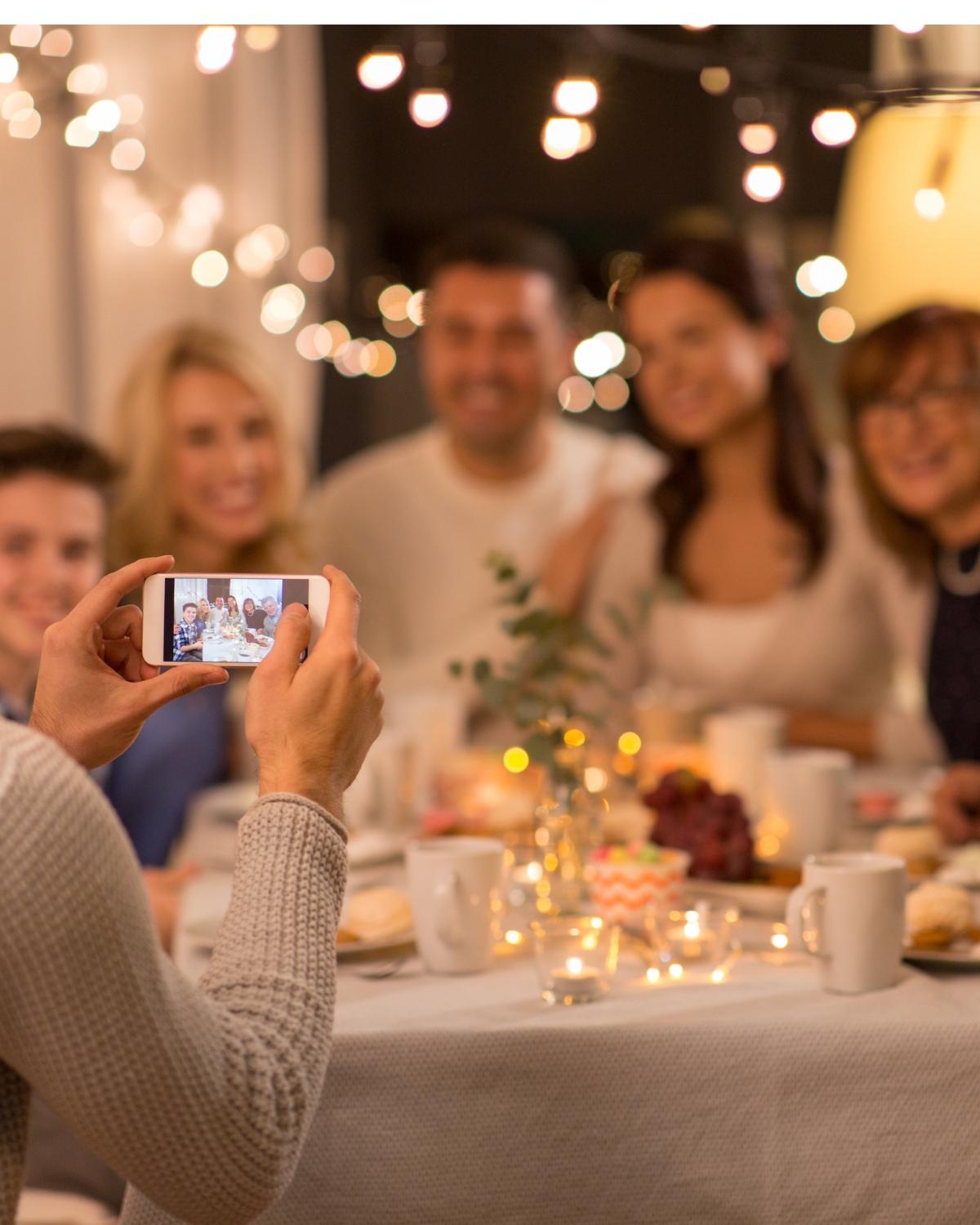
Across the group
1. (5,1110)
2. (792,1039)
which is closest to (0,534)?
(5,1110)

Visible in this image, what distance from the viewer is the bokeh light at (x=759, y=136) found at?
1.91 metres

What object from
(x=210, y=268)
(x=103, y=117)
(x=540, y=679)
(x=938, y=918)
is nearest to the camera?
(x=938, y=918)

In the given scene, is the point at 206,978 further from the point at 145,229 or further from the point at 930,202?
the point at 145,229

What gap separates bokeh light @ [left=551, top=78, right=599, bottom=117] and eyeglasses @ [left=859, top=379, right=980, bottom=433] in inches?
24.6

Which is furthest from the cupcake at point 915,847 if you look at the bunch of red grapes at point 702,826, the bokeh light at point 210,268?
the bokeh light at point 210,268

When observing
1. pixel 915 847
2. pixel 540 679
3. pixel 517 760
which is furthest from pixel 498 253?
pixel 915 847

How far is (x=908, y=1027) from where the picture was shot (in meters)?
0.90

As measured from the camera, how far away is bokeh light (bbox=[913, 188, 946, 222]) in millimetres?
1753

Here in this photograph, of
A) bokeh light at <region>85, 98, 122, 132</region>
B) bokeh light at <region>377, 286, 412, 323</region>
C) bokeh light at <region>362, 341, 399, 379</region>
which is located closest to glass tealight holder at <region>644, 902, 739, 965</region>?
bokeh light at <region>85, 98, 122, 132</region>

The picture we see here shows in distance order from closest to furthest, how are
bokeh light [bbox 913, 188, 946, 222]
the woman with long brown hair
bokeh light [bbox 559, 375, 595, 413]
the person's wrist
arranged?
the person's wrist
bokeh light [bbox 913, 188, 946, 222]
the woman with long brown hair
bokeh light [bbox 559, 375, 595, 413]

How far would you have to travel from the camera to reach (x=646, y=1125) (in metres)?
0.88

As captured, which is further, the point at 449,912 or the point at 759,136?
the point at 759,136

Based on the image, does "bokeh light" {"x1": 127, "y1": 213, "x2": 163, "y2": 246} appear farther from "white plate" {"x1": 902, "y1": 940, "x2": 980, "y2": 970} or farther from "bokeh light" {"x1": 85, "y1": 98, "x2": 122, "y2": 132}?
"white plate" {"x1": 902, "y1": 940, "x2": 980, "y2": 970}

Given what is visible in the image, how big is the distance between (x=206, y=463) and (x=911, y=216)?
123 centimetres
